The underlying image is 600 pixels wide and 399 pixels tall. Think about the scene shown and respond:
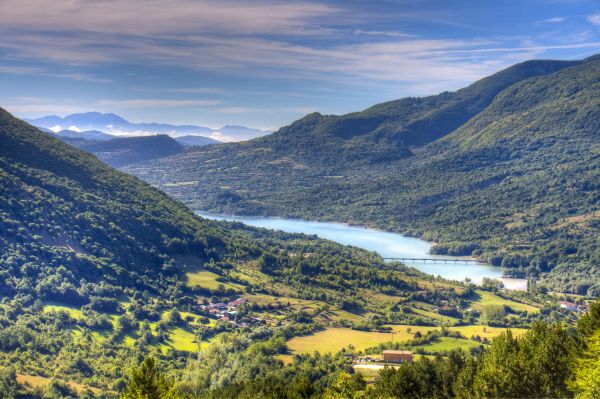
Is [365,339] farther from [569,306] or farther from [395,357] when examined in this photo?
[569,306]

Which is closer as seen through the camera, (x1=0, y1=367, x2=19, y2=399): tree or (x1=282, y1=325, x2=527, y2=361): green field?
(x1=0, y1=367, x2=19, y2=399): tree

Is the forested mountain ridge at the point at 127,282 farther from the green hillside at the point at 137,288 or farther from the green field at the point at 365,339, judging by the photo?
the green field at the point at 365,339

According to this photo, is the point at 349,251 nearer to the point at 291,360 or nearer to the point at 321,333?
the point at 321,333

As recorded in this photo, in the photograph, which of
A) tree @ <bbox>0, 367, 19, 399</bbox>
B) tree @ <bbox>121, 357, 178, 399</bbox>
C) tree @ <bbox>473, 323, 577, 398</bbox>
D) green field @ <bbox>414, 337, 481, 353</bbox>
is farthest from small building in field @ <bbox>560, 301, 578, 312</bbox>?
tree @ <bbox>121, 357, 178, 399</bbox>

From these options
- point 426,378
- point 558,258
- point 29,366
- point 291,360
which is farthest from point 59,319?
point 558,258

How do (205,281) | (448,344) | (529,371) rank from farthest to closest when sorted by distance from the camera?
1. (205,281)
2. (448,344)
3. (529,371)

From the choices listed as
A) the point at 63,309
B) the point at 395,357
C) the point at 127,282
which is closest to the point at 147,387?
the point at 395,357

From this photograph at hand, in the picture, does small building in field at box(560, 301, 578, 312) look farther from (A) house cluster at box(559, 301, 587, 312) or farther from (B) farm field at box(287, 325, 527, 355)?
(B) farm field at box(287, 325, 527, 355)

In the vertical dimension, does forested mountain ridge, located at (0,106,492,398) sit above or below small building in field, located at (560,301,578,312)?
above

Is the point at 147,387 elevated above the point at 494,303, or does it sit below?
above
